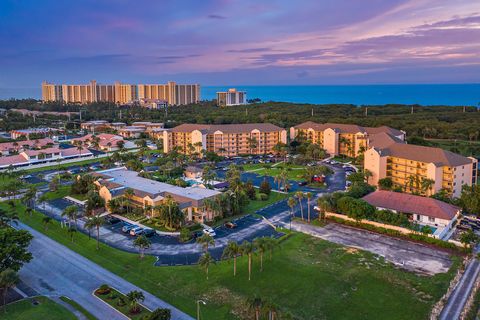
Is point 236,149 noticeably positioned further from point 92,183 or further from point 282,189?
point 92,183

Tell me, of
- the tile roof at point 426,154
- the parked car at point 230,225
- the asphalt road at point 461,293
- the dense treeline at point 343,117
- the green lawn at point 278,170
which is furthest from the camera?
the dense treeline at point 343,117

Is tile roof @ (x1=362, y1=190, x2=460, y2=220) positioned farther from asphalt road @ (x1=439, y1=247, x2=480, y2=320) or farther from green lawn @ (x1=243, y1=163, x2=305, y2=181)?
green lawn @ (x1=243, y1=163, x2=305, y2=181)

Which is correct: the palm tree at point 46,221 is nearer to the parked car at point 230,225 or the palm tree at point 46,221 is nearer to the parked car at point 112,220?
the parked car at point 112,220

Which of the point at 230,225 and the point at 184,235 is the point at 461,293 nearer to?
the point at 230,225

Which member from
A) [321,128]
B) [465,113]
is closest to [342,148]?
[321,128]

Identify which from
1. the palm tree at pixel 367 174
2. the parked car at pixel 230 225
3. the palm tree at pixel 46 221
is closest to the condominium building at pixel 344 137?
the palm tree at pixel 367 174
